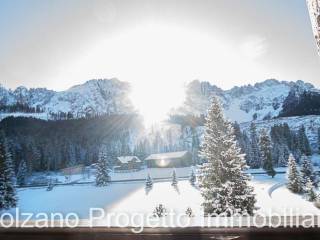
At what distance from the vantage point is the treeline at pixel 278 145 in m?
48.9

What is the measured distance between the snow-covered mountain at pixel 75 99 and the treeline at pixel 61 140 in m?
16.0

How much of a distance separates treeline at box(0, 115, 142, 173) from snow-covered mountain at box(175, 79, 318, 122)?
2796 cm

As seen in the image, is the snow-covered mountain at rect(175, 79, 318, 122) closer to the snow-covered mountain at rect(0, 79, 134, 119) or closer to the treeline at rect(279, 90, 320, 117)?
the treeline at rect(279, 90, 320, 117)

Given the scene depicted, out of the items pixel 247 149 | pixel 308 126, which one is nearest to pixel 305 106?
pixel 308 126

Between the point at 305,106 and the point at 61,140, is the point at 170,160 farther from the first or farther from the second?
the point at 305,106

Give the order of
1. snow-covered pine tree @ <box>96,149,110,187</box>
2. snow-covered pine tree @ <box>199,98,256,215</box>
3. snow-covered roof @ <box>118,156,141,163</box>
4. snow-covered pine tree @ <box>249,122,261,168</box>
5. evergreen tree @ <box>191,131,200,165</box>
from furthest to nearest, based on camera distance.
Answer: snow-covered roof @ <box>118,156,141,163</box> → evergreen tree @ <box>191,131,200,165</box> → snow-covered pine tree @ <box>249,122,261,168</box> → snow-covered pine tree @ <box>96,149,110,187</box> → snow-covered pine tree @ <box>199,98,256,215</box>

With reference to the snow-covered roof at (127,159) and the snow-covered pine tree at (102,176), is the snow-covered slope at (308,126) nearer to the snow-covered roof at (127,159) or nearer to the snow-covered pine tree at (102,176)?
the snow-covered roof at (127,159)

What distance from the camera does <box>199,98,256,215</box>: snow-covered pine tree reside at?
59.8 feet

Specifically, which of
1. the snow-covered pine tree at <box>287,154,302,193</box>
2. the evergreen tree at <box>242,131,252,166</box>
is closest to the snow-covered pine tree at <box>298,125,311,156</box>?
the evergreen tree at <box>242,131,252,166</box>

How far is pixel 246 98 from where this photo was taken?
16425cm

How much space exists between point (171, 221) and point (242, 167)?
19.2 metres

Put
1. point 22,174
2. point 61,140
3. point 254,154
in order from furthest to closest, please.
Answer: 1. point 61,140
2. point 254,154
3. point 22,174

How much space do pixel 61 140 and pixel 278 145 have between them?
4166 centimetres

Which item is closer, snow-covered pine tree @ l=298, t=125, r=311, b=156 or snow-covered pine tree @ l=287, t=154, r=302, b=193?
snow-covered pine tree @ l=287, t=154, r=302, b=193
